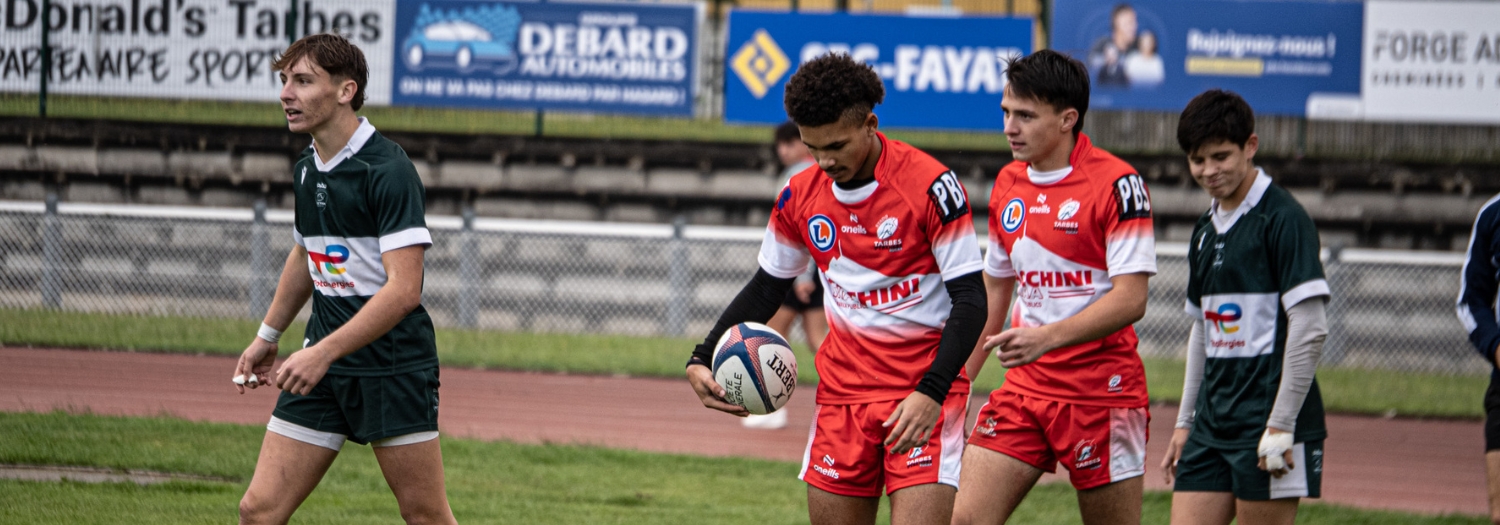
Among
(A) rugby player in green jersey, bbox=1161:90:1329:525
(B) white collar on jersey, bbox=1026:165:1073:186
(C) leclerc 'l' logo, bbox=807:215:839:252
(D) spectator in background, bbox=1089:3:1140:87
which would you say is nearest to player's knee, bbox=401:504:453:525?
(C) leclerc 'l' logo, bbox=807:215:839:252

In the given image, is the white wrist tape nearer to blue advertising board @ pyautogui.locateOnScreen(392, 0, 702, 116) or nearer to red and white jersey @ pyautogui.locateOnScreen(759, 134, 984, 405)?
red and white jersey @ pyautogui.locateOnScreen(759, 134, 984, 405)

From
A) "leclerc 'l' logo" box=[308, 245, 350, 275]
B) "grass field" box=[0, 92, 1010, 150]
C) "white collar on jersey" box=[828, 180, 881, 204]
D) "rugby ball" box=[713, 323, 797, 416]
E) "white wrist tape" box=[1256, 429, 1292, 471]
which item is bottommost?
"white wrist tape" box=[1256, 429, 1292, 471]

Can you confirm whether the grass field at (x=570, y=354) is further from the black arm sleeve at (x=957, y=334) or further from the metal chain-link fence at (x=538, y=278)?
the black arm sleeve at (x=957, y=334)

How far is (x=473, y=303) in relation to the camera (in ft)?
48.2

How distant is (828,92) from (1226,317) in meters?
1.61

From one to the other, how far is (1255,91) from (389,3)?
34.7 ft

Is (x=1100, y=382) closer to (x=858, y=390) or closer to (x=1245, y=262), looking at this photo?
(x=1245, y=262)

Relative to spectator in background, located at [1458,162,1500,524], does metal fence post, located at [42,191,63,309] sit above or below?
below

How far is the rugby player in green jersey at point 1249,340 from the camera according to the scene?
4227mm

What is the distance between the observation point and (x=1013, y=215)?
473 cm

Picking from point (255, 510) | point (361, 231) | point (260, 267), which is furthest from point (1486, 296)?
point (260, 267)

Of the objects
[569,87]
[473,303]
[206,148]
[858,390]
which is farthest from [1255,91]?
[858,390]

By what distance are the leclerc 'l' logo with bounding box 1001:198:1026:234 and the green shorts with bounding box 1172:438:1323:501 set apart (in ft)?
3.08

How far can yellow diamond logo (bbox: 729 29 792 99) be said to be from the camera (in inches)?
658
